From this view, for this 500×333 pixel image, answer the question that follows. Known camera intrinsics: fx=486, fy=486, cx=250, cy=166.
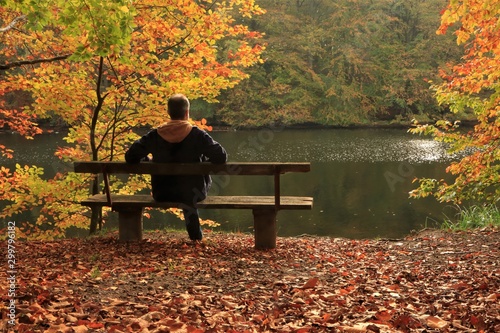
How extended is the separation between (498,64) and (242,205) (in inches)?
183

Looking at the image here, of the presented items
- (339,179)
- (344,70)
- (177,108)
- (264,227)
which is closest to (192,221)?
(264,227)

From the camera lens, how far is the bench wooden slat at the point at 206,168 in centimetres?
577

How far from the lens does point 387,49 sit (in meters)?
44.3

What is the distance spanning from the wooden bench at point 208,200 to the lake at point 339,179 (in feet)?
24.7

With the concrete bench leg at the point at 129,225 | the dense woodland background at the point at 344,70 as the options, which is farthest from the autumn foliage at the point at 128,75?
the dense woodland background at the point at 344,70

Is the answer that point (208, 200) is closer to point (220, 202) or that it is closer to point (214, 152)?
point (220, 202)

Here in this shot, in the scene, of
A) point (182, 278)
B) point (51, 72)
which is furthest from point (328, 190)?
point (182, 278)

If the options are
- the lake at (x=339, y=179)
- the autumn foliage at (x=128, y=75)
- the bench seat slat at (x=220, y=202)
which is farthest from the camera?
the lake at (x=339, y=179)

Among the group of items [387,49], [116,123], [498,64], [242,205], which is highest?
[387,49]

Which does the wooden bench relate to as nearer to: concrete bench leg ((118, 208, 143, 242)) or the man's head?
concrete bench leg ((118, 208, 143, 242))

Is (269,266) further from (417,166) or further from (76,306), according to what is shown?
(417,166)

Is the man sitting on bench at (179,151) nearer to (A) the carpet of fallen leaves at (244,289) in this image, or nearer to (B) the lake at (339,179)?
(A) the carpet of fallen leaves at (244,289)

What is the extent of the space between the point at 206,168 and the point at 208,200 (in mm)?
570

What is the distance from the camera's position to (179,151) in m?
6.07
